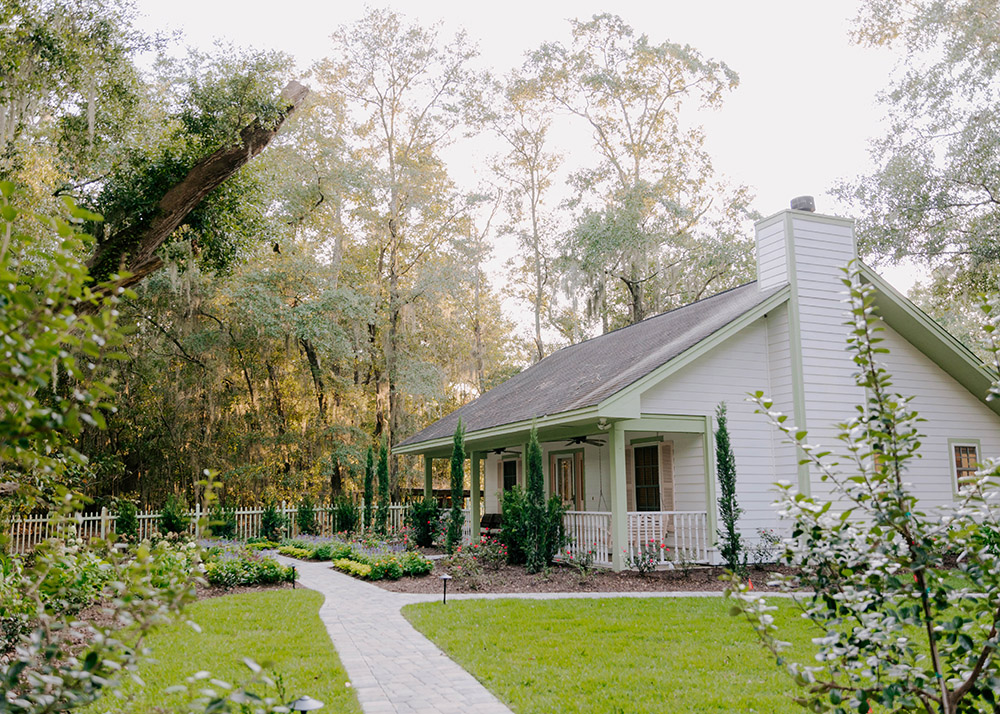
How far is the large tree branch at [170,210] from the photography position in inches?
386

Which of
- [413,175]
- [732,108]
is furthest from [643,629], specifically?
[732,108]

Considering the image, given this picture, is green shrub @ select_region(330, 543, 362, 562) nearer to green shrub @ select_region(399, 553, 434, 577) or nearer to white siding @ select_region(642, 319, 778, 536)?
green shrub @ select_region(399, 553, 434, 577)

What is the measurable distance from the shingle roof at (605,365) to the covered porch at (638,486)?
0.51 meters

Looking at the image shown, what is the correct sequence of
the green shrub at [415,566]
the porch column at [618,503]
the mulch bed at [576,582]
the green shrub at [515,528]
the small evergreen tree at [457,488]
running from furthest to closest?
the small evergreen tree at [457,488] < the green shrub at [515,528] < the green shrub at [415,566] < the porch column at [618,503] < the mulch bed at [576,582]

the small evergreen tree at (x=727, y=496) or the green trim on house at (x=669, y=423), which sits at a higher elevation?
the green trim on house at (x=669, y=423)

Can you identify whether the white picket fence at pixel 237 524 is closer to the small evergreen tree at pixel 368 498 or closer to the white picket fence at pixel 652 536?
the small evergreen tree at pixel 368 498

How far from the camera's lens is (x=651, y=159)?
29.0 meters

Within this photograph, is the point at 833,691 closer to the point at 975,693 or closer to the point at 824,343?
the point at 975,693

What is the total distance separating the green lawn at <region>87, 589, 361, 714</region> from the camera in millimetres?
5320

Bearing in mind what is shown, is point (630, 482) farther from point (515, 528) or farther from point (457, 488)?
A: point (457, 488)

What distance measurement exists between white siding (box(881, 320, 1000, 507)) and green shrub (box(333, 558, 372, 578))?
9710mm

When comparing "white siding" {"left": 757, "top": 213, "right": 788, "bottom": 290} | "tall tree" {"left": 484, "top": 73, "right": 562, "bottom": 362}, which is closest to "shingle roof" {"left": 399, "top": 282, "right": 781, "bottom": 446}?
"white siding" {"left": 757, "top": 213, "right": 788, "bottom": 290}

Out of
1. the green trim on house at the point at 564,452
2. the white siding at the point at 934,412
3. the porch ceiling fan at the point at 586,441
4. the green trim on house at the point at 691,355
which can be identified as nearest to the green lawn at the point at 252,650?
the green trim on house at the point at 691,355

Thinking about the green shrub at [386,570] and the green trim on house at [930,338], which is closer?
the green shrub at [386,570]
